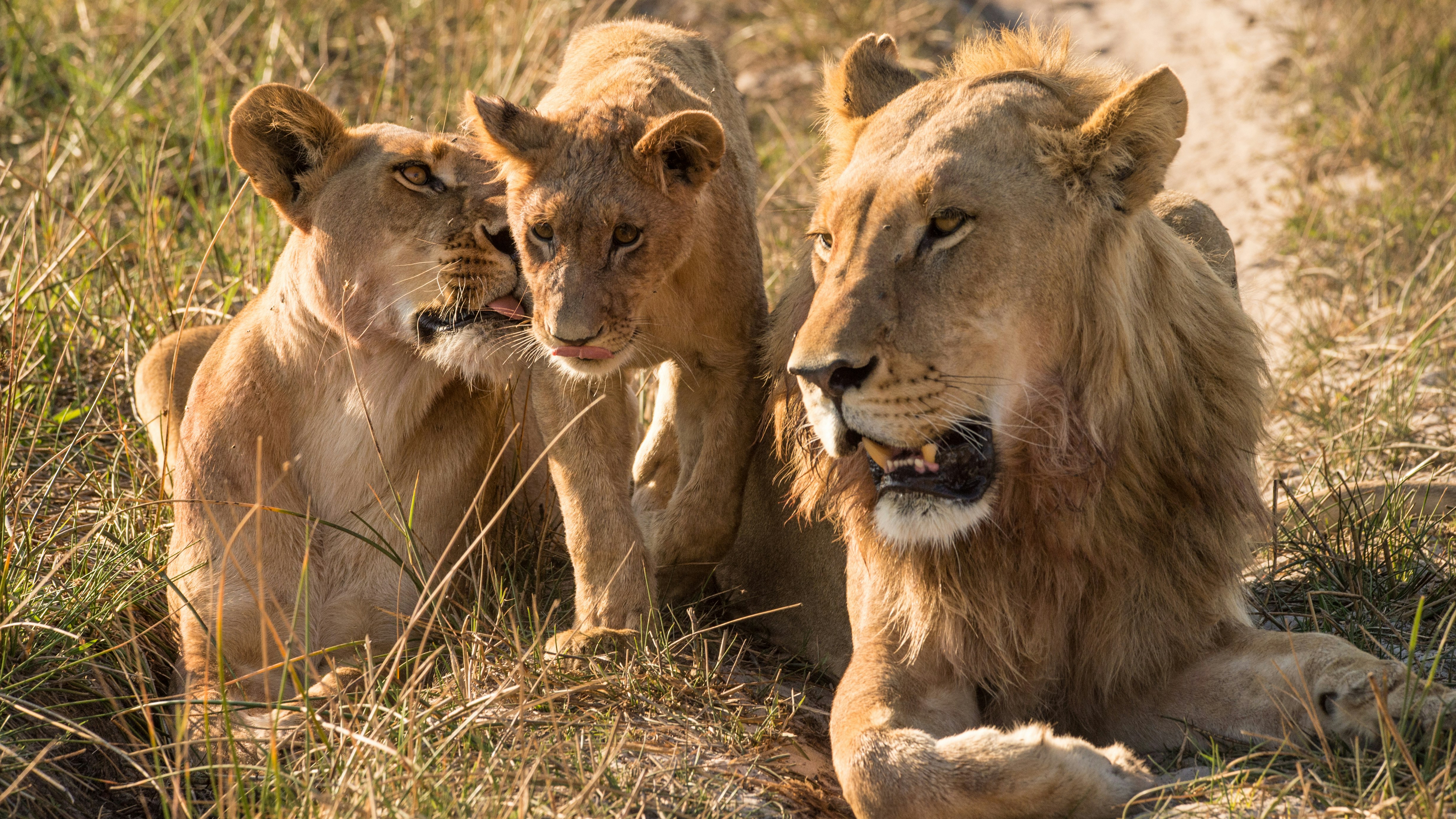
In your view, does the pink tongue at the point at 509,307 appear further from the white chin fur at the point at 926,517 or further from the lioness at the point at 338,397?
the white chin fur at the point at 926,517

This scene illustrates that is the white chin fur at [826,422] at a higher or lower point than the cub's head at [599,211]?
lower

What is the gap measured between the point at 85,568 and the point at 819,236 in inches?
82.7

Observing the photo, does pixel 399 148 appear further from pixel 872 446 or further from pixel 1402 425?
pixel 1402 425

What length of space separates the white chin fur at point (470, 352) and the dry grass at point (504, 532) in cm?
56

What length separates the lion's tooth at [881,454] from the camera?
2.72 m

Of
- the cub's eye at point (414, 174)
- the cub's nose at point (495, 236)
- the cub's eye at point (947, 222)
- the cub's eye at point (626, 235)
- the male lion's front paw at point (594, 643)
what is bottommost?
the male lion's front paw at point (594, 643)

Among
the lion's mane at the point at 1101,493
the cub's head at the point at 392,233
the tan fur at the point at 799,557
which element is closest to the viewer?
the lion's mane at the point at 1101,493

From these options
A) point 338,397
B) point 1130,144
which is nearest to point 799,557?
point 338,397

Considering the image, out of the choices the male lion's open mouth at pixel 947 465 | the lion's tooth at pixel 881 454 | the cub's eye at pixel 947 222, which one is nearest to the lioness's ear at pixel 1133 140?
the cub's eye at pixel 947 222

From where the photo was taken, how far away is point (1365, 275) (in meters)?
5.95

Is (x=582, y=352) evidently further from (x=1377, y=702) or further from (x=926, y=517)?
(x=1377, y=702)

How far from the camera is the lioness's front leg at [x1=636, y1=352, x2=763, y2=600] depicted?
142 inches

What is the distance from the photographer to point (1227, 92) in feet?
28.6

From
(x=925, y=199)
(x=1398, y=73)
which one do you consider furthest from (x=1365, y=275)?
(x=925, y=199)
